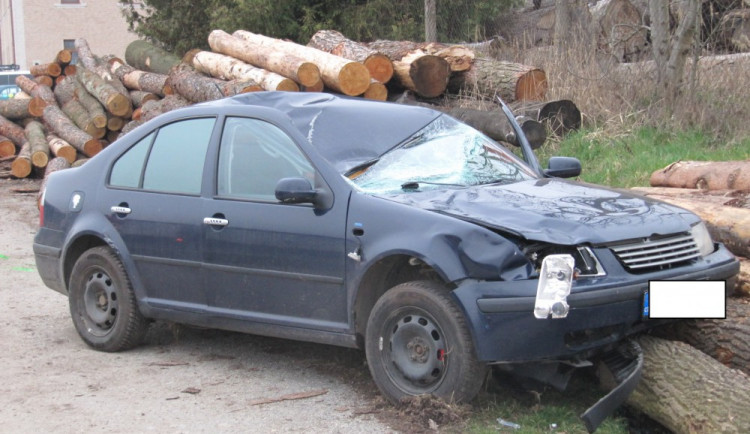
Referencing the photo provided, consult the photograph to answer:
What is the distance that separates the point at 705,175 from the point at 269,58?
277 inches

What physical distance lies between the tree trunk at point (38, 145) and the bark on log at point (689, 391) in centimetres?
1451

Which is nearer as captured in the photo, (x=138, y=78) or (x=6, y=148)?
(x=138, y=78)

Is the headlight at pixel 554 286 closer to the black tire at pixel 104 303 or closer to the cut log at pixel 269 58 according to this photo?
the black tire at pixel 104 303

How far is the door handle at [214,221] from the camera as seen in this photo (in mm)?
5883

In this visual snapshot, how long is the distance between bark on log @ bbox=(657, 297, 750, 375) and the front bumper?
1.83ft

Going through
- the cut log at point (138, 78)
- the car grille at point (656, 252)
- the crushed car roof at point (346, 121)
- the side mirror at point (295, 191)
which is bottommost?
the car grille at point (656, 252)

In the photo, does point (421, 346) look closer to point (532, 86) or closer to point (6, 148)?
point (532, 86)

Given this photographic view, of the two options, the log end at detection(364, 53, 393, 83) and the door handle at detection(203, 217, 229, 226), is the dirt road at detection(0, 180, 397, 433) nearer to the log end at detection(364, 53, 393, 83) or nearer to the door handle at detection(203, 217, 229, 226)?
the door handle at detection(203, 217, 229, 226)

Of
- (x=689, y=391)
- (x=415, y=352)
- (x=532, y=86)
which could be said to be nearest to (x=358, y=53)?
(x=532, y=86)

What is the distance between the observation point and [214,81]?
14.3m

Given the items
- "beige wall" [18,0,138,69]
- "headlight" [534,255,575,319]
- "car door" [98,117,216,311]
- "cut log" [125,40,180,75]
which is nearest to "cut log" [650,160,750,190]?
"headlight" [534,255,575,319]

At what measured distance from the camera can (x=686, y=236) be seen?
17.1 feet

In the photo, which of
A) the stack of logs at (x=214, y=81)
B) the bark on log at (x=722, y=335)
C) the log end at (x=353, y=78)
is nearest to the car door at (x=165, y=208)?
the bark on log at (x=722, y=335)

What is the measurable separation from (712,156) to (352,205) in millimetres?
6143
